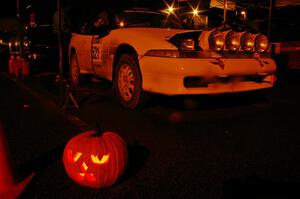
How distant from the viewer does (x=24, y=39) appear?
38.4 feet

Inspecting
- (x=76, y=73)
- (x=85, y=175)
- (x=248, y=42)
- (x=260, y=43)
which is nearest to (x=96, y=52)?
(x=76, y=73)

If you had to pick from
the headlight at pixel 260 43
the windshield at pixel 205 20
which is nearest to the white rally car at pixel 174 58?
the headlight at pixel 260 43

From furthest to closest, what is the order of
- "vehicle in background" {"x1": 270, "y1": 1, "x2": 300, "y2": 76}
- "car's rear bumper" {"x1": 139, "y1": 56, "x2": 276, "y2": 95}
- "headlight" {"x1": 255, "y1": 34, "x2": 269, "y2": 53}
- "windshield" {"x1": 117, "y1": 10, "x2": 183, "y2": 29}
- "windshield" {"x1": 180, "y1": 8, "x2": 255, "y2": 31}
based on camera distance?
1. "vehicle in background" {"x1": 270, "y1": 1, "x2": 300, "y2": 76}
2. "windshield" {"x1": 180, "y1": 8, "x2": 255, "y2": 31}
3. "windshield" {"x1": 117, "y1": 10, "x2": 183, "y2": 29}
4. "headlight" {"x1": 255, "y1": 34, "x2": 269, "y2": 53}
5. "car's rear bumper" {"x1": 139, "y1": 56, "x2": 276, "y2": 95}

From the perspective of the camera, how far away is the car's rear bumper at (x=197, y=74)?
12.9 ft

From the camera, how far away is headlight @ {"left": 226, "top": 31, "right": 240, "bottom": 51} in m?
4.29

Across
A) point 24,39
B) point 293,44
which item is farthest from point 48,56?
point 293,44

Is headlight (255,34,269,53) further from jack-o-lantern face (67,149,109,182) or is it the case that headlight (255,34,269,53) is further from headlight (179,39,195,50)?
jack-o-lantern face (67,149,109,182)

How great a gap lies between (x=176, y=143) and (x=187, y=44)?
4.61 feet

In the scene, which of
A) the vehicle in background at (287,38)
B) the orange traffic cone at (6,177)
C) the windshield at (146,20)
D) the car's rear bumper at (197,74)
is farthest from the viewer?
the vehicle in background at (287,38)

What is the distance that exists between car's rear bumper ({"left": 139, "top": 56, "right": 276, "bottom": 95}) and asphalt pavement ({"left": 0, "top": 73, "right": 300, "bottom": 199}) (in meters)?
0.40

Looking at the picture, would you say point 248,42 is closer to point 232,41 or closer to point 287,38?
point 232,41

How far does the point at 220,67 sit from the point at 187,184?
2126 millimetres

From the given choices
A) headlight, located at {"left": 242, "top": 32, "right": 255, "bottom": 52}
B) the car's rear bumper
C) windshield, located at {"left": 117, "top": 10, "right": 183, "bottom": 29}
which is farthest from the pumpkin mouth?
windshield, located at {"left": 117, "top": 10, "right": 183, "bottom": 29}

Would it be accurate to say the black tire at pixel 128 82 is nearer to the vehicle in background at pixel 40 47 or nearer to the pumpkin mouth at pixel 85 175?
the pumpkin mouth at pixel 85 175
